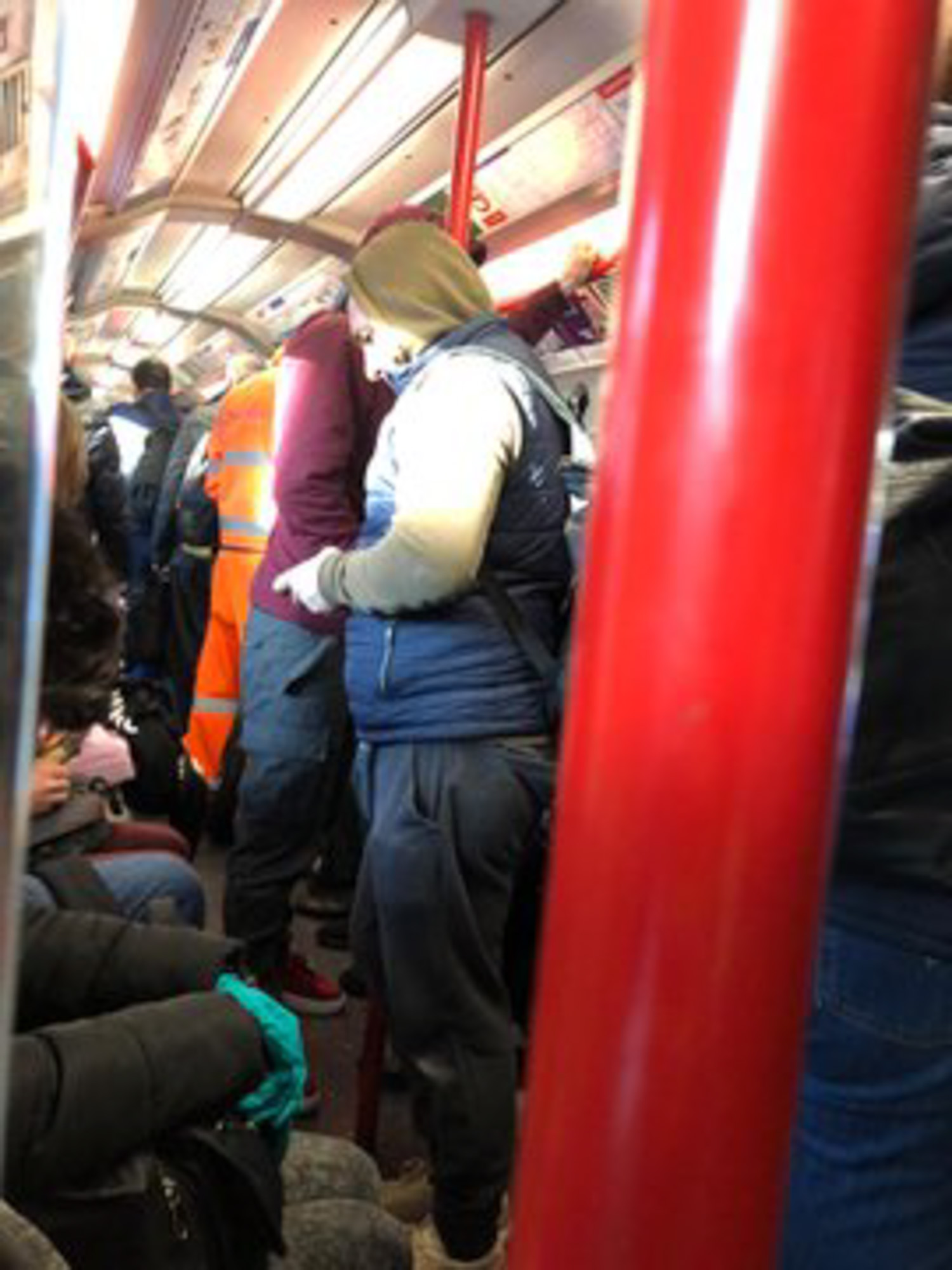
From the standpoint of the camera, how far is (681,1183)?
337mm

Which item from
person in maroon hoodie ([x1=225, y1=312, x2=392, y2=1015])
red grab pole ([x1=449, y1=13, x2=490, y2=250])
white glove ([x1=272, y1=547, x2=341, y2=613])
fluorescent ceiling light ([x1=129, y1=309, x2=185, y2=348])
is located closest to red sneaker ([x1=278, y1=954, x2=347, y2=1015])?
person in maroon hoodie ([x1=225, y1=312, x2=392, y2=1015])

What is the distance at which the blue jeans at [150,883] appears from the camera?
235cm

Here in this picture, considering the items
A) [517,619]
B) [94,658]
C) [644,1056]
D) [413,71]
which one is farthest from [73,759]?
→ [644,1056]

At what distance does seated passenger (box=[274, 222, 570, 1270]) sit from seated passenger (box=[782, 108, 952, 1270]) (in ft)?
3.06

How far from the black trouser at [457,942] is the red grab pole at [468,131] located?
1.27 m

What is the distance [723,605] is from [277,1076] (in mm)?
1418

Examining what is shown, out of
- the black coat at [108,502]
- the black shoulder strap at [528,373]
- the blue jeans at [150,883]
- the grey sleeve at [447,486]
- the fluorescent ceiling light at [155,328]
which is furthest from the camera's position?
the fluorescent ceiling light at [155,328]

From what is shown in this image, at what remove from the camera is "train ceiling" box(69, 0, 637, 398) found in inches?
112

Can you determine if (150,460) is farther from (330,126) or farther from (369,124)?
(369,124)

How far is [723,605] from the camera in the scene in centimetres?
33

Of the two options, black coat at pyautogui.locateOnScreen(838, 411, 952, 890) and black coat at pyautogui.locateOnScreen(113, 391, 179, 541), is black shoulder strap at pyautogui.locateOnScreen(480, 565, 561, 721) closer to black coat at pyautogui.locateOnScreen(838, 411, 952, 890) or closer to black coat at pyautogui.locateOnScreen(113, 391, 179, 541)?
black coat at pyautogui.locateOnScreen(838, 411, 952, 890)

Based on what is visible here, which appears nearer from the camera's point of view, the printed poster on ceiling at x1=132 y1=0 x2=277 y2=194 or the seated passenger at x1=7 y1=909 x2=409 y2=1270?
the seated passenger at x1=7 y1=909 x2=409 y2=1270

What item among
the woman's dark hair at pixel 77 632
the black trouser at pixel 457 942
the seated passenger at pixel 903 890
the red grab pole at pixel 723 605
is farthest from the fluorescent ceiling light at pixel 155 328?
the red grab pole at pixel 723 605

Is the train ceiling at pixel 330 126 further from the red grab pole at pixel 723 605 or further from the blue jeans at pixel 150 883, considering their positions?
the red grab pole at pixel 723 605
